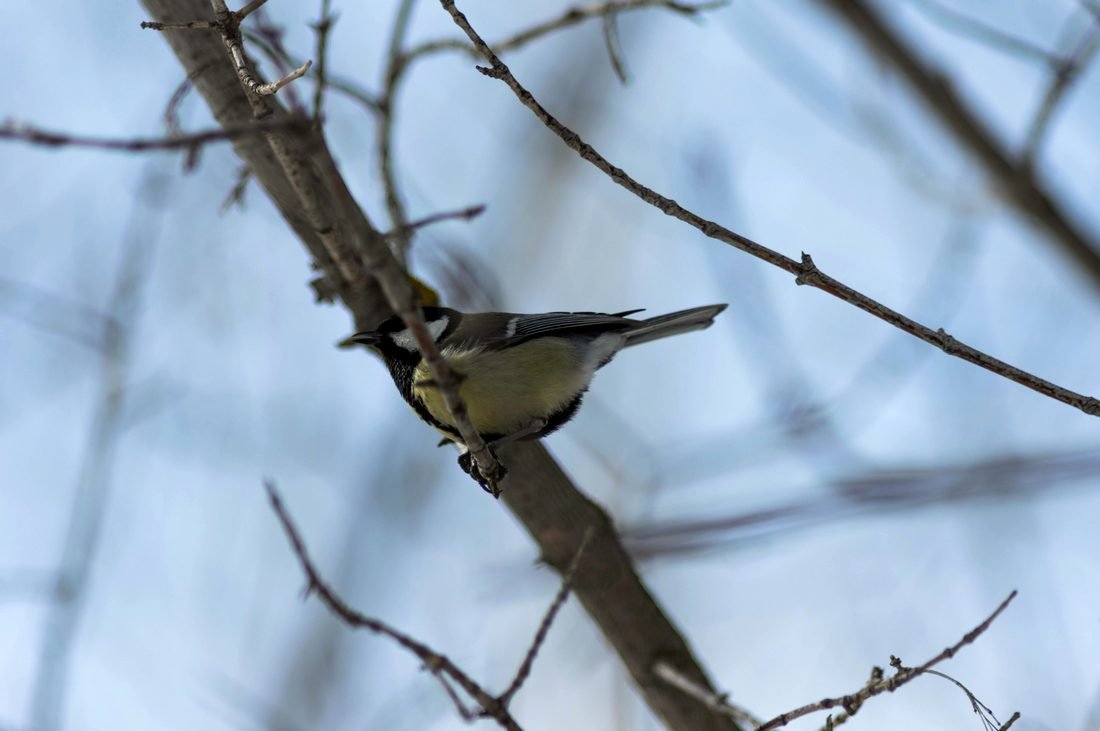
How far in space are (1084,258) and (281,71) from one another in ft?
11.6

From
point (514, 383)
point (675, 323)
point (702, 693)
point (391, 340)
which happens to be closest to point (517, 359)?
point (514, 383)

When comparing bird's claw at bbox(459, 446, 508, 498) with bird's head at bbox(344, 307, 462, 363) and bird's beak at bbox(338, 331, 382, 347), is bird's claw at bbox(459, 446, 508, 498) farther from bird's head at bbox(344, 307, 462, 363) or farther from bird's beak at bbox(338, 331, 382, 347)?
bird's beak at bbox(338, 331, 382, 347)

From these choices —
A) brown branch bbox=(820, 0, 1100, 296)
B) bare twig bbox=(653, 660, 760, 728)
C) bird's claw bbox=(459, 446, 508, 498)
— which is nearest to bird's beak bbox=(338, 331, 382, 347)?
bird's claw bbox=(459, 446, 508, 498)

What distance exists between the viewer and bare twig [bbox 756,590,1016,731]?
202cm

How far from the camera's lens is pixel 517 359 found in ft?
11.0

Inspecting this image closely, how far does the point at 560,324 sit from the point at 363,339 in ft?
2.26

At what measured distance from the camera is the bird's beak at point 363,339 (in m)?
3.42

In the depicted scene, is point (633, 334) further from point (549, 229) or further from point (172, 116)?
point (549, 229)

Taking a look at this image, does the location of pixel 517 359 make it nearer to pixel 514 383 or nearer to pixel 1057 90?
pixel 514 383

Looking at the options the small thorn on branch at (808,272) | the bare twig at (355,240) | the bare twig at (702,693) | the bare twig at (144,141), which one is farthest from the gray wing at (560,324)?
the bare twig at (144,141)

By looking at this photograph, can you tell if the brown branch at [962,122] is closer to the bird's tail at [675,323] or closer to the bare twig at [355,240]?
the bird's tail at [675,323]

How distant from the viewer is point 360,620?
2.13m

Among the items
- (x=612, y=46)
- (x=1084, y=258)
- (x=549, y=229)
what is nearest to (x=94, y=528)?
(x=612, y=46)

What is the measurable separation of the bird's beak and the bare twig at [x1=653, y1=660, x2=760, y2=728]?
1.46 meters
